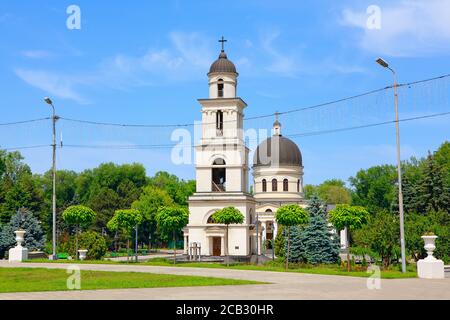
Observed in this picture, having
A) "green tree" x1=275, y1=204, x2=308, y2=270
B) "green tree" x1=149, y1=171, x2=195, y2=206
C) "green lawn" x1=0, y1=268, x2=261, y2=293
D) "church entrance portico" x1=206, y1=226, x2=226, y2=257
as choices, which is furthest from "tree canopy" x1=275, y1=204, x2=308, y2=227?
"green tree" x1=149, y1=171, x2=195, y2=206

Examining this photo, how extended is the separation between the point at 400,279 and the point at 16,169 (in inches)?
3220

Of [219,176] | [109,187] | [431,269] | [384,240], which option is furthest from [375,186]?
[431,269]

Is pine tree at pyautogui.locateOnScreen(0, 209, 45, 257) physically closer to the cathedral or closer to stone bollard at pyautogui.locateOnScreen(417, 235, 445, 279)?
the cathedral

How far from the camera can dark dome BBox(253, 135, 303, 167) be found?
7381cm

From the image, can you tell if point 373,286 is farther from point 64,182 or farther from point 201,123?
point 64,182

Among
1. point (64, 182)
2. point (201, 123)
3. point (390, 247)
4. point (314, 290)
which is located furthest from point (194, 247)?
point (64, 182)

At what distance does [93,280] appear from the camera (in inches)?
837

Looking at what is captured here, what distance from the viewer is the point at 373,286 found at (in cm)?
1945

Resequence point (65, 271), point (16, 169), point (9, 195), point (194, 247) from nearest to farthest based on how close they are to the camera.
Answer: point (65, 271) < point (194, 247) < point (9, 195) < point (16, 169)

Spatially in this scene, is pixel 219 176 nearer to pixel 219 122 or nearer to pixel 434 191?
pixel 219 122

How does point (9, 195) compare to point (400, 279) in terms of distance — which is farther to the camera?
point (9, 195)

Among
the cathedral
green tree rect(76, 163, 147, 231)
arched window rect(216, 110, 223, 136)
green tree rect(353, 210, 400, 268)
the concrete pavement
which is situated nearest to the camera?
the concrete pavement

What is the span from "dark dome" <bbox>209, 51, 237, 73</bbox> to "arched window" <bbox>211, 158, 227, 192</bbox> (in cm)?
864

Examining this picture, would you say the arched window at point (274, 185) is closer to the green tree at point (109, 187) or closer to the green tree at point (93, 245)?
the green tree at point (109, 187)
